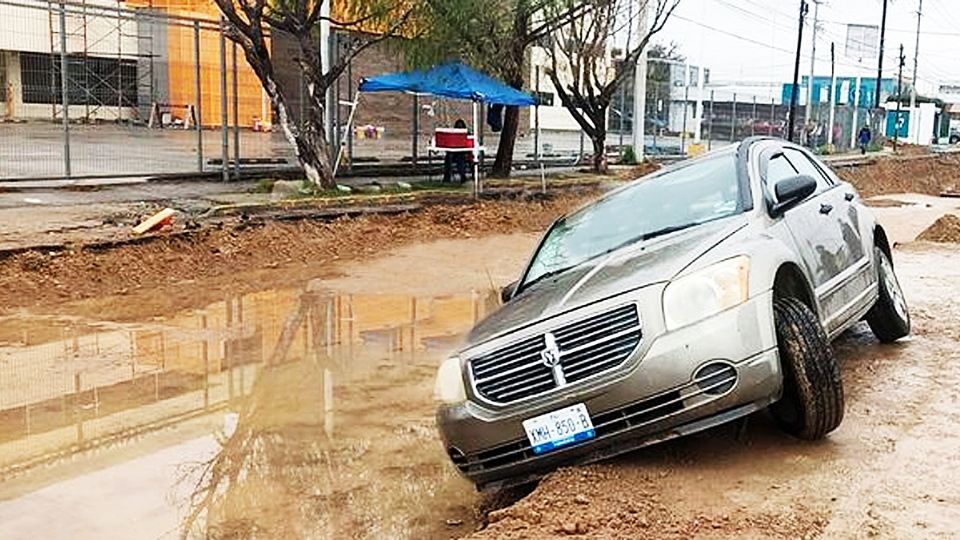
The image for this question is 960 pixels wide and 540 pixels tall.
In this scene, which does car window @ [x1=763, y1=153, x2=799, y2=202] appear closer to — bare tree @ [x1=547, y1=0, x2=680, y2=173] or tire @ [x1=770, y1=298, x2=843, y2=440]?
tire @ [x1=770, y1=298, x2=843, y2=440]

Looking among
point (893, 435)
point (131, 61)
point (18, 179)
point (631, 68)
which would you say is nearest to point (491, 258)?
point (18, 179)

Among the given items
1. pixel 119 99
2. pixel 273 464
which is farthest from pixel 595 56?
pixel 273 464

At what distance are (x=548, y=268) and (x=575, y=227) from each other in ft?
1.42

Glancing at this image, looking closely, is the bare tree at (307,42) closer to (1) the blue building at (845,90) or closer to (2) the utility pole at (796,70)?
(2) the utility pole at (796,70)

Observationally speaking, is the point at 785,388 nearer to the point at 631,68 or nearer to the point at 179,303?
the point at 179,303

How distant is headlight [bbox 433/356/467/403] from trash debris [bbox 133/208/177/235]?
841 centimetres

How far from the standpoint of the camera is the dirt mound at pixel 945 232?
51.8ft

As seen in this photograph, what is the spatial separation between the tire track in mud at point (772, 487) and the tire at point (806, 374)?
168 mm

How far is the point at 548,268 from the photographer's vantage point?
626 cm

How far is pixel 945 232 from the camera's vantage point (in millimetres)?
16094

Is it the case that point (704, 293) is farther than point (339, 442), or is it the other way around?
point (339, 442)

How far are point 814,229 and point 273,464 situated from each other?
3589 mm

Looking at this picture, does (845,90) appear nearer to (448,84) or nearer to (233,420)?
(448,84)

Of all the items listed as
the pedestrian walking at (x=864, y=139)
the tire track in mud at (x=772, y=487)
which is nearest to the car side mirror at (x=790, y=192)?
the tire track in mud at (x=772, y=487)
